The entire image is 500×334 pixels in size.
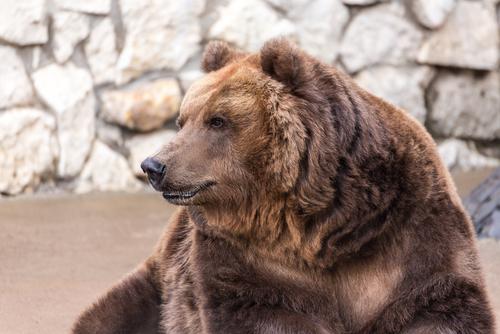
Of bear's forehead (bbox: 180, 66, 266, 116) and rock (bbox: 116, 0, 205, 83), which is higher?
bear's forehead (bbox: 180, 66, 266, 116)

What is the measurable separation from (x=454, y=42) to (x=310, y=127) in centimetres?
495

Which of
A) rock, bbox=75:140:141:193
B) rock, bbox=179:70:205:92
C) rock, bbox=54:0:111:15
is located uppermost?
rock, bbox=54:0:111:15

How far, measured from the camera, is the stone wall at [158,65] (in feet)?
22.8

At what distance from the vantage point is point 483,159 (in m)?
7.95

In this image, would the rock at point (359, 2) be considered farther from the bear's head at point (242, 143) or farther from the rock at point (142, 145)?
the bear's head at point (242, 143)

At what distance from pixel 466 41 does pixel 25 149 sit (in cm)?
345

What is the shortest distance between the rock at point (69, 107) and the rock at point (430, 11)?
101 inches

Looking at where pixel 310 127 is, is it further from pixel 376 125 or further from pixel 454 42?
pixel 454 42

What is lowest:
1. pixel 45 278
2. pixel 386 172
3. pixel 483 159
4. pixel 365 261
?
pixel 483 159

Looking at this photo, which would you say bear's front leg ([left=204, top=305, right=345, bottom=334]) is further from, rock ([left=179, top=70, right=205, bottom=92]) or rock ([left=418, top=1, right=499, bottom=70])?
rock ([left=418, top=1, right=499, bottom=70])

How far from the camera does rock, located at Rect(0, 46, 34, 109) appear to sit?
22.6ft

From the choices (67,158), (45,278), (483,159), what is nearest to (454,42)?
(483,159)

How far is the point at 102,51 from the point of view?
23.5 ft

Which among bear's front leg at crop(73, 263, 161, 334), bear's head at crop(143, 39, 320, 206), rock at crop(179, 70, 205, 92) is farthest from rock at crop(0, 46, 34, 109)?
bear's head at crop(143, 39, 320, 206)
